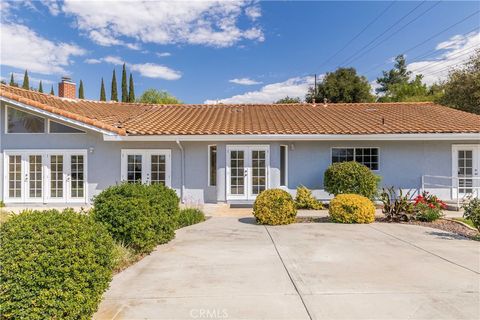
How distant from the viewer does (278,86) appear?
53.4 metres

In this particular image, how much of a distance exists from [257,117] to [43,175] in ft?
34.8

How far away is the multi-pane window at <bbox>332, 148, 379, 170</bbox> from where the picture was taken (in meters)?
14.2

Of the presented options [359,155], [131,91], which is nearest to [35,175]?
[359,155]

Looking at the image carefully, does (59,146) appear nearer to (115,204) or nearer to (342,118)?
(115,204)

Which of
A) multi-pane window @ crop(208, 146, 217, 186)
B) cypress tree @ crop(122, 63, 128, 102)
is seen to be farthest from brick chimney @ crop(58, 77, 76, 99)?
cypress tree @ crop(122, 63, 128, 102)

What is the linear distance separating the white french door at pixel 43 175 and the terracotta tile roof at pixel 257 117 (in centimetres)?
205

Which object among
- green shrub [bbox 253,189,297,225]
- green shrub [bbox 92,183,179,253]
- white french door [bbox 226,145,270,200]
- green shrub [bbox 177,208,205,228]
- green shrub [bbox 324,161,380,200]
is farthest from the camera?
white french door [bbox 226,145,270,200]

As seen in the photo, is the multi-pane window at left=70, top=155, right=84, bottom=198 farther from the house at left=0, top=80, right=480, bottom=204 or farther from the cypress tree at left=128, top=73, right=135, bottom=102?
the cypress tree at left=128, top=73, right=135, bottom=102

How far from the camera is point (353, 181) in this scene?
1234cm

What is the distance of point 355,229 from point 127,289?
671 centimetres

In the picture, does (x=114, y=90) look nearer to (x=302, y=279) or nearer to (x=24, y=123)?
(x=24, y=123)

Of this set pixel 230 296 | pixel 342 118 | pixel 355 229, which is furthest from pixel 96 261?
pixel 342 118

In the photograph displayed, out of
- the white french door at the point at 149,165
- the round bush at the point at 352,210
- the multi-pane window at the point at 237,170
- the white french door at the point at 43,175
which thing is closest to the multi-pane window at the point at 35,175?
the white french door at the point at 43,175

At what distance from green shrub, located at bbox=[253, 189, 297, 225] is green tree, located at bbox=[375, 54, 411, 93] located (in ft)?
187
